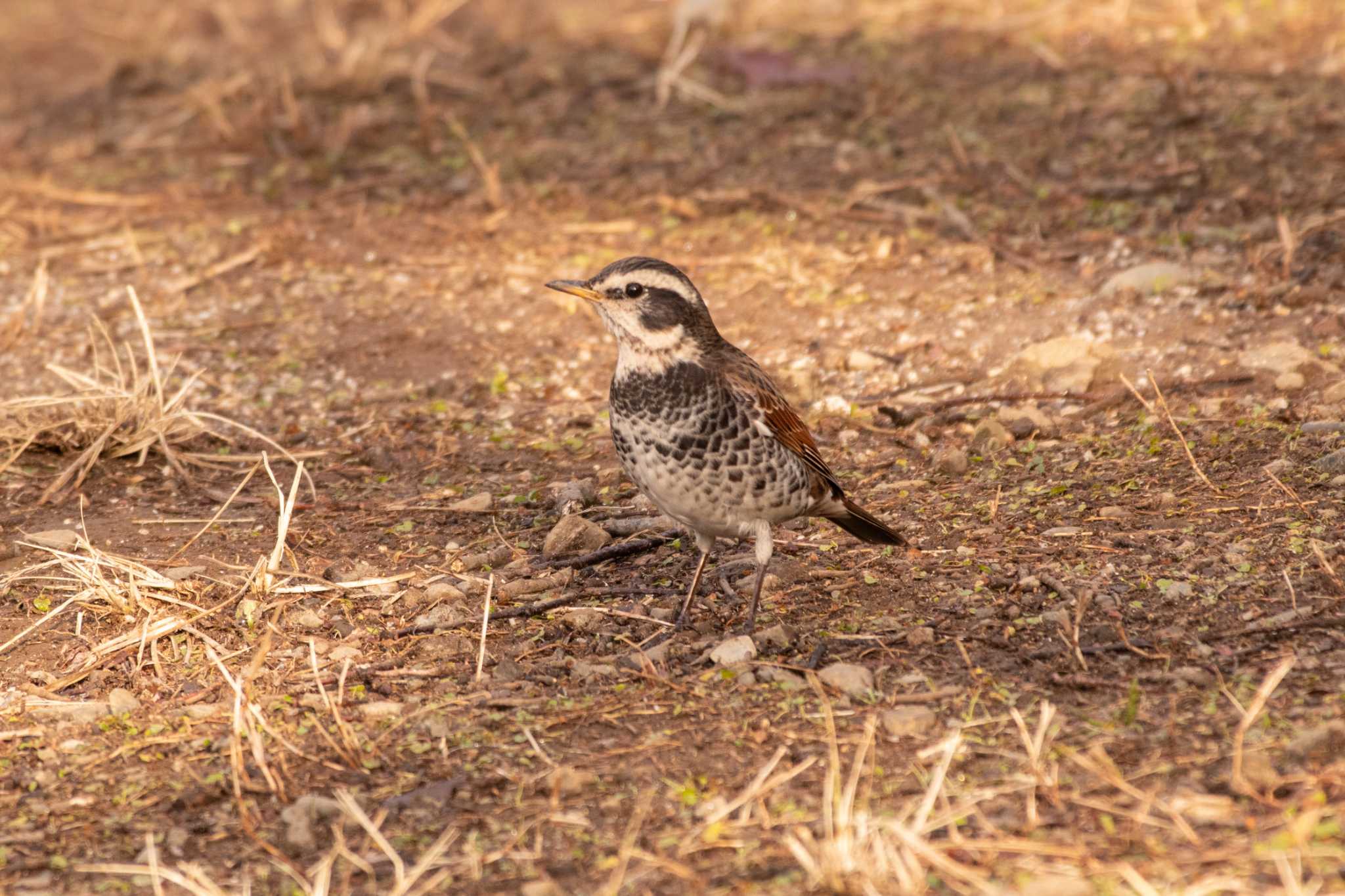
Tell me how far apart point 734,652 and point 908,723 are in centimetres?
74

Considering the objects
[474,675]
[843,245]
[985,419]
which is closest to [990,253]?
[843,245]

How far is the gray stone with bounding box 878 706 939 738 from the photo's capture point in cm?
416

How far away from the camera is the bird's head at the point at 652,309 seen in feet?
16.7

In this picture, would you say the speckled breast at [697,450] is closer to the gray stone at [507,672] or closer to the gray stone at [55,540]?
the gray stone at [507,672]

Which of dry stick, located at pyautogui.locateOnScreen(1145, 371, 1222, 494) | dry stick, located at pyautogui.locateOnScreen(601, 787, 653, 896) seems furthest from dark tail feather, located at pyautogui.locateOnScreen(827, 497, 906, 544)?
dry stick, located at pyautogui.locateOnScreen(601, 787, 653, 896)

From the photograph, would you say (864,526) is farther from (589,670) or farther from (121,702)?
(121,702)

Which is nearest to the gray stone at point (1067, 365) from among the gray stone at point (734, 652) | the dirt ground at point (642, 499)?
the dirt ground at point (642, 499)

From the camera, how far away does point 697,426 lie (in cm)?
492

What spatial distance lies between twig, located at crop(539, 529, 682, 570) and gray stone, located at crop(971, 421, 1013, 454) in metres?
1.31

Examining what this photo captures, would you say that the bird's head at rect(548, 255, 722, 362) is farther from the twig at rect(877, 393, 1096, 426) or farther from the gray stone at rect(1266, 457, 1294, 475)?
the gray stone at rect(1266, 457, 1294, 475)

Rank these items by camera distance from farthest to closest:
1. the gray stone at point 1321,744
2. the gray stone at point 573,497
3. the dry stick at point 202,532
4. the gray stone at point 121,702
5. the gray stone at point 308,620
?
the gray stone at point 573,497 < the dry stick at point 202,532 < the gray stone at point 308,620 < the gray stone at point 121,702 < the gray stone at point 1321,744

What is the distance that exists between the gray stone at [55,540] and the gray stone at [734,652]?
98.5 inches

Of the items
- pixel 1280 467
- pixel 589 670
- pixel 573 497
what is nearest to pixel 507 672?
pixel 589 670

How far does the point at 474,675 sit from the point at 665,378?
1.15 meters
